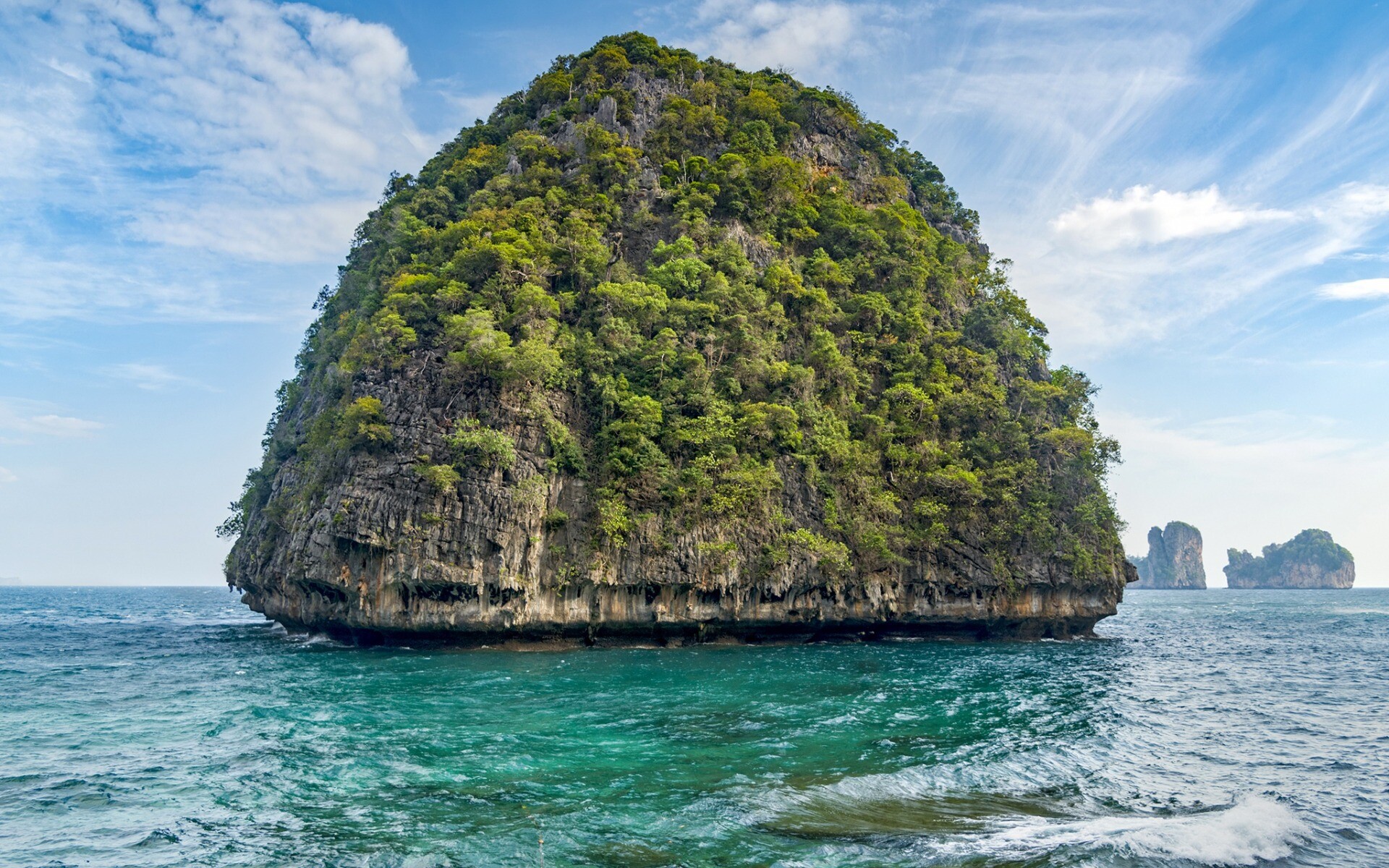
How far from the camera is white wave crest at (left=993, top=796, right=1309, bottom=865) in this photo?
9.90 m

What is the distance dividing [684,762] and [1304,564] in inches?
6096

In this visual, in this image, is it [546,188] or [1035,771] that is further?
[546,188]

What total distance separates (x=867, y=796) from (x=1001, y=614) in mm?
24426

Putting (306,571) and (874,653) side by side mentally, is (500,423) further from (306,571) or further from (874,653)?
(874,653)

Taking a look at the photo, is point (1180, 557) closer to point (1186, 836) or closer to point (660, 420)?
point (660, 420)

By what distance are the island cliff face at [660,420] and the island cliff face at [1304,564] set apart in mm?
120862

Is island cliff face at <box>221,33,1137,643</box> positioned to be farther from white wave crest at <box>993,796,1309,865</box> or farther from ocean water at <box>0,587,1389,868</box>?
white wave crest at <box>993,796,1309,865</box>

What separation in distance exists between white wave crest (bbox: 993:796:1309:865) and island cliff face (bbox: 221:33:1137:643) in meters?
18.8

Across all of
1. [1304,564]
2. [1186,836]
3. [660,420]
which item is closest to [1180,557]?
[1304,564]

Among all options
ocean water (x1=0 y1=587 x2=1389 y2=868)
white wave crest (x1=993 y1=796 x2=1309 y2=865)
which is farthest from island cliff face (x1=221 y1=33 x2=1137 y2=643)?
white wave crest (x1=993 y1=796 x2=1309 y2=865)

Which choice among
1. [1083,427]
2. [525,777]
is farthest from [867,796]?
[1083,427]

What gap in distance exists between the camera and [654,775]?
1264 cm

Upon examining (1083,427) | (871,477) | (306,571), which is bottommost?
(306,571)

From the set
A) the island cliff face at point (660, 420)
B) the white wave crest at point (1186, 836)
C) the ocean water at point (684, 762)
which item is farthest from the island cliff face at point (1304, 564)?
the white wave crest at point (1186, 836)
